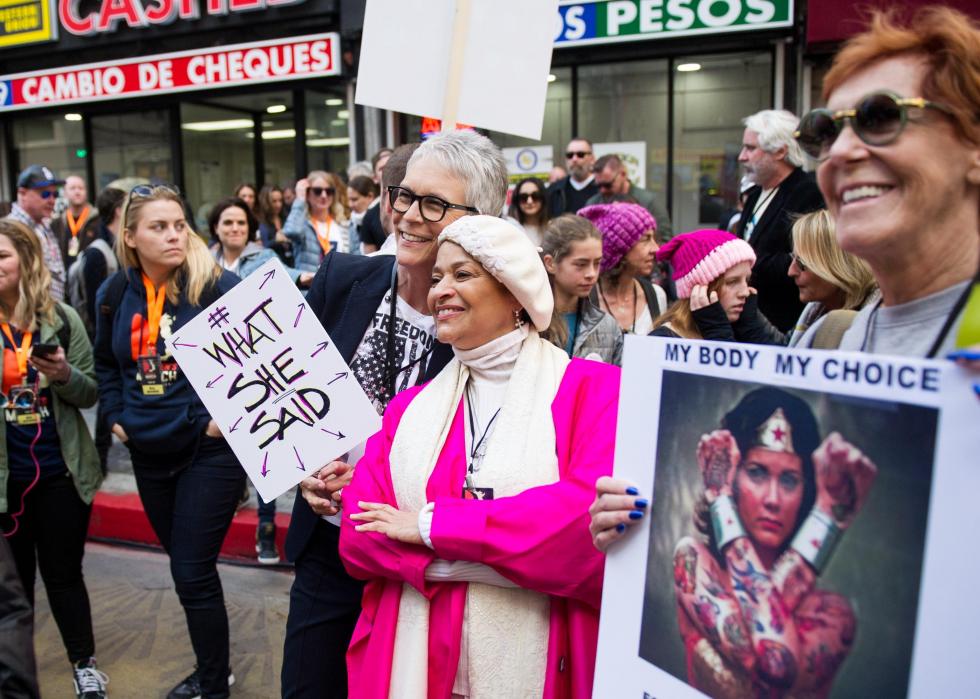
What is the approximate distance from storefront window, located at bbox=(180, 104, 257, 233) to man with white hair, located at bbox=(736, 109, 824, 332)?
9583mm

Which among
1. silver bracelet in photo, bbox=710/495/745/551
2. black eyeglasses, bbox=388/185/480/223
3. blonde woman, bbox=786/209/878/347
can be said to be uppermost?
black eyeglasses, bbox=388/185/480/223

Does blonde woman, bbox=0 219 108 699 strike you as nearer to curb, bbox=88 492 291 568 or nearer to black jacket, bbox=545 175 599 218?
curb, bbox=88 492 291 568

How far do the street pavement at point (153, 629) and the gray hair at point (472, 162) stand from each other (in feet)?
8.59

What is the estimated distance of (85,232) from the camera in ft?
25.8

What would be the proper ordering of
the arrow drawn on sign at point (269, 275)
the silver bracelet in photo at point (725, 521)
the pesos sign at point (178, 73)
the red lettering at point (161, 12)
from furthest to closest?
the red lettering at point (161, 12) → the pesos sign at point (178, 73) → the arrow drawn on sign at point (269, 275) → the silver bracelet in photo at point (725, 521)

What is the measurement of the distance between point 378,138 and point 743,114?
15.4 feet

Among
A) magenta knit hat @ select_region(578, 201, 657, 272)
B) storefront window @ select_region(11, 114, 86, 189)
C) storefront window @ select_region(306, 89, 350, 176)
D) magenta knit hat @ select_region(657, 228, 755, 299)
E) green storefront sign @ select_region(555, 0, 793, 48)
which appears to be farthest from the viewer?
storefront window @ select_region(11, 114, 86, 189)

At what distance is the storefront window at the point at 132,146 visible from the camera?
12984 mm

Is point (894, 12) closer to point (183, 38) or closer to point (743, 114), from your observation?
point (743, 114)

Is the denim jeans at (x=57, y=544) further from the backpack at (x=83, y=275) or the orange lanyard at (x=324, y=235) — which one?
the orange lanyard at (x=324, y=235)

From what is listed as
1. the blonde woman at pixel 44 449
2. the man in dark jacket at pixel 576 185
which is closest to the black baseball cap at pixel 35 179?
the blonde woman at pixel 44 449

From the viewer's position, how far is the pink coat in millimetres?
1879

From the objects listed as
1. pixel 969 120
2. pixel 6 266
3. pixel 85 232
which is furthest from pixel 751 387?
pixel 85 232

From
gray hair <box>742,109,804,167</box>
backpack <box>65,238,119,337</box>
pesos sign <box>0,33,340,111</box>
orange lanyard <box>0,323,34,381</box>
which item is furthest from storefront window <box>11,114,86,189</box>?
gray hair <box>742,109,804,167</box>
